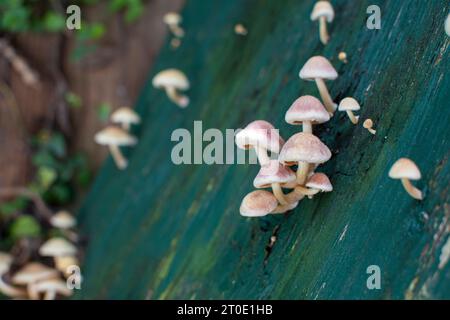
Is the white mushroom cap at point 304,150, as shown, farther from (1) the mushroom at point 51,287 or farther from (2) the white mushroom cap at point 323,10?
(1) the mushroom at point 51,287

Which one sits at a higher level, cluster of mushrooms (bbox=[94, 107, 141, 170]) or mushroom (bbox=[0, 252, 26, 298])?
cluster of mushrooms (bbox=[94, 107, 141, 170])

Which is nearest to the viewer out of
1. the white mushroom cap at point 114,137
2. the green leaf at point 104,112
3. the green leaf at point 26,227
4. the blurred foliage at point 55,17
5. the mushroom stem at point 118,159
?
the white mushroom cap at point 114,137

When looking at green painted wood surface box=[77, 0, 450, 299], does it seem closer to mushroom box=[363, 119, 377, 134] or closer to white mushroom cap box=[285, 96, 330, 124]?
mushroom box=[363, 119, 377, 134]

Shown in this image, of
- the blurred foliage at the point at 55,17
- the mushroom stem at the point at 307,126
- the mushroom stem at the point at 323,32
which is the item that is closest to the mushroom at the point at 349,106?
the mushroom stem at the point at 307,126

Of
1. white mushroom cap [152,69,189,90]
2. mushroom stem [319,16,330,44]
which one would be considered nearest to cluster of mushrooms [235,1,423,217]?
mushroom stem [319,16,330,44]

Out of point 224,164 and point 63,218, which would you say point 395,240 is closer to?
point 224,164

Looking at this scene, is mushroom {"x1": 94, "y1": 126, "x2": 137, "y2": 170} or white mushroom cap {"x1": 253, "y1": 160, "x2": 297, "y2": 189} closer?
white mushroom cap {"x1": 253, "y1": 160, "x2": 297, "y2": 189}
